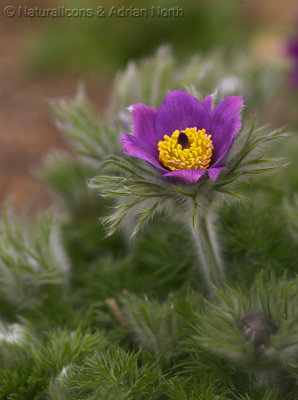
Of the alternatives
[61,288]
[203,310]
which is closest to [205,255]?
[203,310]

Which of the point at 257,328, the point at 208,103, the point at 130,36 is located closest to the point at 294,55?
the point at 208,103

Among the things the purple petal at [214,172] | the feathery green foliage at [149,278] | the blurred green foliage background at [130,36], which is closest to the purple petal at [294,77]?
the feathery green foliage at [149,278]

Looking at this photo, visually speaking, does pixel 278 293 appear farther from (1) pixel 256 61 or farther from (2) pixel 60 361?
(1) pixel 256 61

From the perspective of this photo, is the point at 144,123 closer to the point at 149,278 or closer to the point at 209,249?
the point at 209,249

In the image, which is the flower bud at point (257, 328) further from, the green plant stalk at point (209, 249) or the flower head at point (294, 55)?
the flower head at point (294, 55)

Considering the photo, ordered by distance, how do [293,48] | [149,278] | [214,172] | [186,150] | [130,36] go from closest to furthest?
[214,172] → [186,150] → [149,278] → [293,48] → [130,36]

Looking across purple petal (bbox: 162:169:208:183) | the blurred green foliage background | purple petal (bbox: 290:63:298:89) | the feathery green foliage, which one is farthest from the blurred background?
purple petal (bbox: 162:169:208:183)

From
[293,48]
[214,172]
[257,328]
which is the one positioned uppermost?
[293,48]

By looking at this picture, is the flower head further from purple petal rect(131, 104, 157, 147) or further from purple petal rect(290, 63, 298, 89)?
purple petal rect(131, 104, 157, 147)
